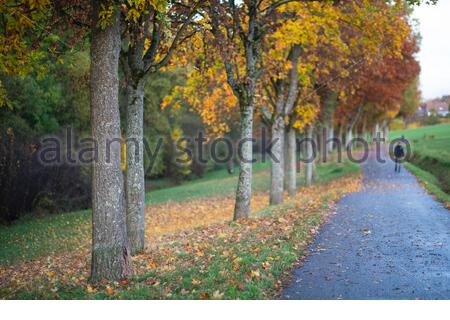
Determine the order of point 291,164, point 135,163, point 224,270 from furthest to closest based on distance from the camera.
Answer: point 291,164 → point 135,163 → point 224,270

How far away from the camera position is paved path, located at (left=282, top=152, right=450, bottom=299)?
7582mm

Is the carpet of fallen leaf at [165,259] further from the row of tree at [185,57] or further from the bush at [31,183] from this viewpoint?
the bush at [31,183]

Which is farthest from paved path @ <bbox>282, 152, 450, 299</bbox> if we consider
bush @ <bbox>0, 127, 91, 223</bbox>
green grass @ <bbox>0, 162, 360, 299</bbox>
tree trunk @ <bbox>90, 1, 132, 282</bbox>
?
bush @ <bbox>0, 127, 91, 223</bbox>

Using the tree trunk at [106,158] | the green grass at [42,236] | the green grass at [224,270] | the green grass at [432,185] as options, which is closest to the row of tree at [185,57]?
the tree trunk at [106,158]

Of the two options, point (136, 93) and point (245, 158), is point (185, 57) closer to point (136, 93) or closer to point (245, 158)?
point (245, 158)

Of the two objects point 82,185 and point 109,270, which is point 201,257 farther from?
point 82,185

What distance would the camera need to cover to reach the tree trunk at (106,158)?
28.7 feet

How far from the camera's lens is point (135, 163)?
12.2m

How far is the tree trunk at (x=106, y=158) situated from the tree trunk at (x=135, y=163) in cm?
301

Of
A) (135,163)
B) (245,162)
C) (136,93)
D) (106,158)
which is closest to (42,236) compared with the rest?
(245,162)

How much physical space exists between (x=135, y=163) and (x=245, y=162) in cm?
449

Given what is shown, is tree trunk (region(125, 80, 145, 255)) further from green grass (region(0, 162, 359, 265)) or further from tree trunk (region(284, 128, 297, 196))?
tree trunk (region(284, 128, 297, 196))

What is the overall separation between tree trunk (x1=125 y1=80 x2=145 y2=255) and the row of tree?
2 cm
